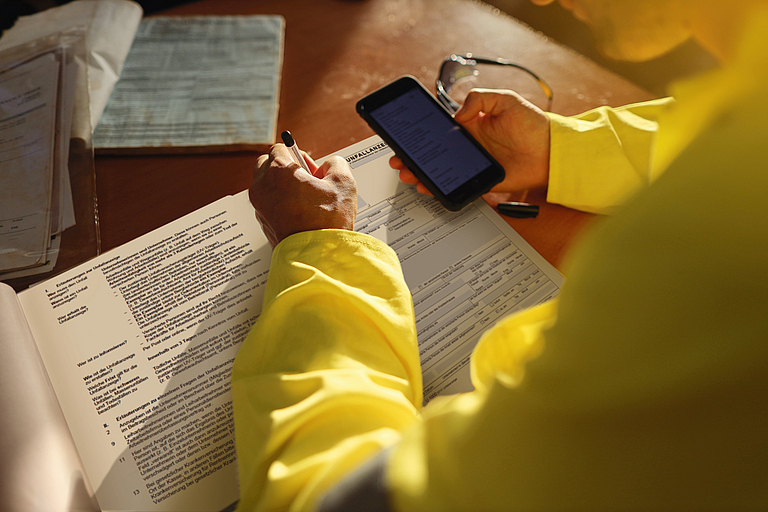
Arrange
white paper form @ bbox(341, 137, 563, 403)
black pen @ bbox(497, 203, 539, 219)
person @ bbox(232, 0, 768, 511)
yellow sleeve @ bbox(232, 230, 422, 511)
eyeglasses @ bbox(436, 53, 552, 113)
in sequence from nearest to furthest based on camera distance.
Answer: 1. person @ bbox(232, 0, 768, 511)
2. yellow sleeve @ bbox(232, 230, 422, 511)
3. white paper form @ bbox(341, 137, 563, 403)
4. black pen @ bbox(497, 203, 539, 219)
5. eyeglasses @ bbox(436, 53, 552, 113)

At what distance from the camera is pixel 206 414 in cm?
37

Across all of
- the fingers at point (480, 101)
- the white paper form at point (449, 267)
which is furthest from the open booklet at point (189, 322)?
the fingers at point (480, 101)

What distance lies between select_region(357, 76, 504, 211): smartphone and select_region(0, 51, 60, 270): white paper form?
39 cm

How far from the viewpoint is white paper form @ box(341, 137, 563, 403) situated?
0.41 m

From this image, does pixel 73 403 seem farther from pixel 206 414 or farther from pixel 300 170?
pixel 300 170

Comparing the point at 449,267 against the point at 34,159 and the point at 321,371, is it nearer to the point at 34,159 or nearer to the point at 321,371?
the point at 321,371

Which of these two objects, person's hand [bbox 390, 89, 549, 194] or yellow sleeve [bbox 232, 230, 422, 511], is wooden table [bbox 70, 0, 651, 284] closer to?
person's hand [bbox 390, 89, 549, 194]

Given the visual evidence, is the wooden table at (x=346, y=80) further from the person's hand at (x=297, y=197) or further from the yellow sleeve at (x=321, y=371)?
the yellow sleeve at (x=321, y=371)

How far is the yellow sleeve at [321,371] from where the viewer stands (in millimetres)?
263

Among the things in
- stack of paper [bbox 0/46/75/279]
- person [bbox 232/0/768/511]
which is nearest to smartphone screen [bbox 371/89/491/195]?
person [bbox 232/0/768/511]

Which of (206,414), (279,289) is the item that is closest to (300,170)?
(279,289)

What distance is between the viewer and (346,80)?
0.66 meters

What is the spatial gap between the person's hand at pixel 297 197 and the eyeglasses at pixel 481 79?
0.27 metres

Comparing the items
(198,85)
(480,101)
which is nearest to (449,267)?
(480,101)
